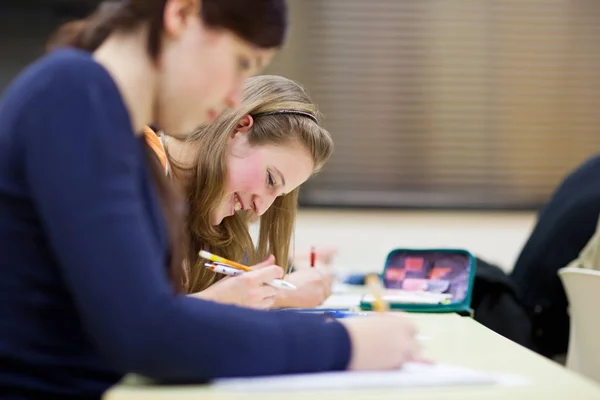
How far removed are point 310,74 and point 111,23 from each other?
2.78 m

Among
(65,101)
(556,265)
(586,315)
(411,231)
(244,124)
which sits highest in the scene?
(65,101)

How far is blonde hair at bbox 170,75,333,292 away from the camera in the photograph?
1.66 metres

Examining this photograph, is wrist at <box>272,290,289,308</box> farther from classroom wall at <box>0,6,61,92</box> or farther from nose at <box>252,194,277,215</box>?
classroom wall at <box>0,6,61,92</box>

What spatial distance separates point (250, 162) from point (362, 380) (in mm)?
939

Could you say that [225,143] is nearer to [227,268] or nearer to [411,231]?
[227,268]

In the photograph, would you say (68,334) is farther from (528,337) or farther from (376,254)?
(376,254)

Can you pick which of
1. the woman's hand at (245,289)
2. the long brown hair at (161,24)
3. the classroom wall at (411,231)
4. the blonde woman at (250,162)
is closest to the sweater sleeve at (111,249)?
the long brown hair at (161,24)

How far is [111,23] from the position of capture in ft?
2.75

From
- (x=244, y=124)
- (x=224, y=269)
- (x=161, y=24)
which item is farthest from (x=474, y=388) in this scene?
(x=244, y=124)

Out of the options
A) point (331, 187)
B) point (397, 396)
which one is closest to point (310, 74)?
point (331, 187)

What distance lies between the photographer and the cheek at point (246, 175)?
1.67 m

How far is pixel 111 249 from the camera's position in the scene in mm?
717

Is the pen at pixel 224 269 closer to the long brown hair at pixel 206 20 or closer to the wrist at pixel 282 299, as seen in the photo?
the wrist at pixel 282 299

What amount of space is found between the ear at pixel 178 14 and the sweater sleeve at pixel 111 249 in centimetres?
10
